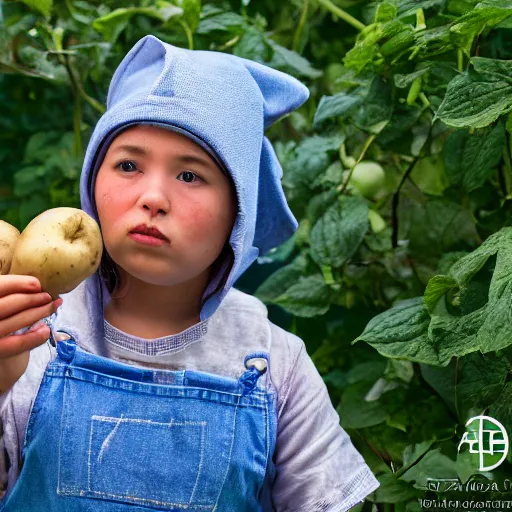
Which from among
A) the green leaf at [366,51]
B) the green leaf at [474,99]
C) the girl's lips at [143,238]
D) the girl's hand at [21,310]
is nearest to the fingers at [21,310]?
the girl's hand at [21,310]

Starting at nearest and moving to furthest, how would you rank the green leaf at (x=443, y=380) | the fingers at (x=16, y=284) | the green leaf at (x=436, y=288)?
the fingers at (x=16, y=284) < the green leaf at (x=436, y=288) < the green leaf at (x=443, y=380)

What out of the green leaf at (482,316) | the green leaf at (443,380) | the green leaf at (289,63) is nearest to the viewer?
the green leaf at (482,316)

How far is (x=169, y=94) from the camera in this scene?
1136mm

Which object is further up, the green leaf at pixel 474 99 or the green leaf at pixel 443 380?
the green leaf at pixel 474 99

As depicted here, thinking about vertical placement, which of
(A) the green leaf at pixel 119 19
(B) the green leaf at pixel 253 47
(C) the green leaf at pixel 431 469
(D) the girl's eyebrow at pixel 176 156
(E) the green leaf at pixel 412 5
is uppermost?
(A) the green leaf at pixel 119 19

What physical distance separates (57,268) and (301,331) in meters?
0.71

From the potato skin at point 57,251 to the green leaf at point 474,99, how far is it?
0.44 m

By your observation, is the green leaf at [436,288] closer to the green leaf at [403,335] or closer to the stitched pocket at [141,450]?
the green leaf at [403,335]

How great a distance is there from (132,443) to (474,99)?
22.7 inches

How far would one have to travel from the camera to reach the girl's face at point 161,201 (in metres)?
1.11

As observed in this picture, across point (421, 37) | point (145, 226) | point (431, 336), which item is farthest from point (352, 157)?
point (145, 226)

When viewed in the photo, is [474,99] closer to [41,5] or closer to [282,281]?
[282,281]

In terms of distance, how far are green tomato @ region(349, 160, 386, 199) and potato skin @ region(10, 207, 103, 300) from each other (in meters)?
0.66

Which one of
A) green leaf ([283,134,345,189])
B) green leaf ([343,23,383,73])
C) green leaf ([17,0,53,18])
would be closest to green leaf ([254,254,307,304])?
green leaf ([283,134,345,189])
